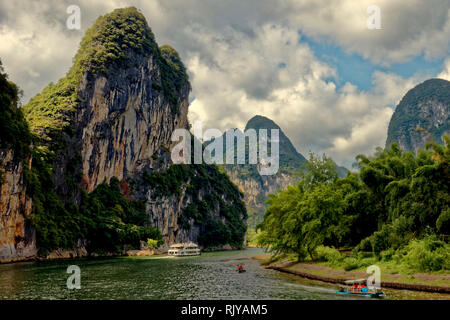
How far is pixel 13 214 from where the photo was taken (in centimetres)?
5950

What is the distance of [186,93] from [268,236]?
4531 inches

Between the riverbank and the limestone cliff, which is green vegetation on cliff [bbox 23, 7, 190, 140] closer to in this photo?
the limestone cliff

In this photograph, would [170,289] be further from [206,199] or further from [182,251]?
[206,199]

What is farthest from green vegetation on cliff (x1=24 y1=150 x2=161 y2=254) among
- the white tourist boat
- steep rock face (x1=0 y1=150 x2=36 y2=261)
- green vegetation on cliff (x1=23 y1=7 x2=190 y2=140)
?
green vegetation on cliff (x1=23 y1=7 x2=190 y2=140)

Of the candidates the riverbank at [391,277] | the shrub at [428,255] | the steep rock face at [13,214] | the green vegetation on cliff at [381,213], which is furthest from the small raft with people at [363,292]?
the steep rock face at [13,214]

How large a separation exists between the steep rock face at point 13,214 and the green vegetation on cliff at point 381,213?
40.4m

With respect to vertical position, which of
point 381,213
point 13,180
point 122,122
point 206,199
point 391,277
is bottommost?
point 391,277

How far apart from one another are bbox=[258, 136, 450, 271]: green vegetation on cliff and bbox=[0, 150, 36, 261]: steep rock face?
4038cm

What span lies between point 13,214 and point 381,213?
5615 centimetres

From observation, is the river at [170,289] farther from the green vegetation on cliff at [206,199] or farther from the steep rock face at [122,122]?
the green vegetation on cliff at [206,199]

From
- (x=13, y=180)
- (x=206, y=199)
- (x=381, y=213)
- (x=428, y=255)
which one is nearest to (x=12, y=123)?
(x=13, y=180)

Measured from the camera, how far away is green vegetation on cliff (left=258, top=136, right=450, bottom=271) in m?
30.6

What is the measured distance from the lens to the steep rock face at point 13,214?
56969 millimetres
